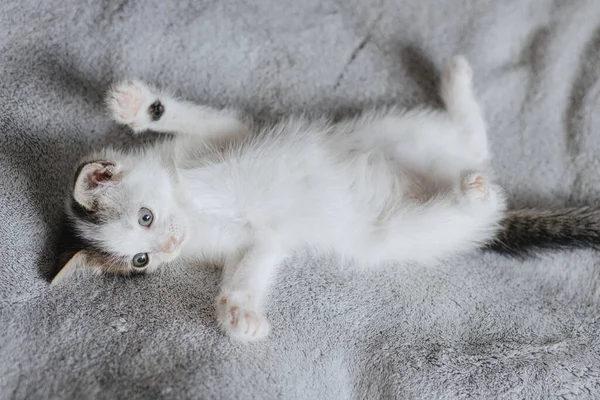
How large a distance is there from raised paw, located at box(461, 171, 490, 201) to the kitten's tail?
24 centimetres

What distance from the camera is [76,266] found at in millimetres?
1423

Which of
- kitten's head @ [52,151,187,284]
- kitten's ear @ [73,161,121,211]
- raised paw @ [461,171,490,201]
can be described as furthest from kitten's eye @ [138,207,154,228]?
raised paw @ [461,171,490,201]

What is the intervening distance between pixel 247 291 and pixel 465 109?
3.01 ft

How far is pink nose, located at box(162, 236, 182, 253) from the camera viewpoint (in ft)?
4.67

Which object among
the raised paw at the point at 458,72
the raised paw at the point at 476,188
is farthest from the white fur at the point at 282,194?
the raised paw at the point at 458,72

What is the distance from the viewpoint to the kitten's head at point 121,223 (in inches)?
56.3

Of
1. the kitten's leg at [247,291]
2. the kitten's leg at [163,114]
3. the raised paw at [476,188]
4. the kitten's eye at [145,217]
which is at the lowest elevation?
the kitten's leg at [247,291]

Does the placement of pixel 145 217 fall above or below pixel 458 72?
below

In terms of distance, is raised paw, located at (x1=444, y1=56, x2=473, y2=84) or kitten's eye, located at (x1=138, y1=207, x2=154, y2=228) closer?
kitten's eye, located at (x1=138, y1=207, x2=154, y2=228)

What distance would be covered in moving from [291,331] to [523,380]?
0.62 meters

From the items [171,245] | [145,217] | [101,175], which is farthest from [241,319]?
[101,175]

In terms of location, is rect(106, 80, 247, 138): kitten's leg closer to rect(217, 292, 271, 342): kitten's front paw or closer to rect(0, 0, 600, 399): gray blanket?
rect(0, 0, 600, 399): gray blanket

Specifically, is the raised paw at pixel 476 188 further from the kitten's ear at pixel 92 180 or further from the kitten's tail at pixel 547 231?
the kitten's ear at pixel 92 180

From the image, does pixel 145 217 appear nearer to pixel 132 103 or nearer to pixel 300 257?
pixel 132 103
